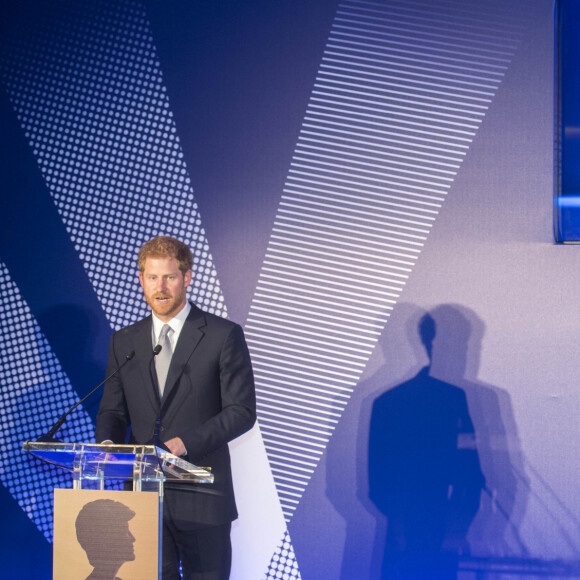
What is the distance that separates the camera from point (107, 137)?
4031mm

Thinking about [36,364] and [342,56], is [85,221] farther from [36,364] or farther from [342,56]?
[342,56]

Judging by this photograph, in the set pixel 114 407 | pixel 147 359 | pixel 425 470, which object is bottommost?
pixel 425 470

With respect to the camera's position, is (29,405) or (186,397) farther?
(29,405)

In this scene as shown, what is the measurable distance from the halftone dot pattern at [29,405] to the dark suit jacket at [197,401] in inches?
50.0

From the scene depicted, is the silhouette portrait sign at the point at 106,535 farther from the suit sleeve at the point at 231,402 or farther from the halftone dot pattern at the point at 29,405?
the halftone dot pattern at the point at 29,405

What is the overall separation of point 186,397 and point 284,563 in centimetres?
153

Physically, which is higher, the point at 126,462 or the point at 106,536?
the point at 126,462

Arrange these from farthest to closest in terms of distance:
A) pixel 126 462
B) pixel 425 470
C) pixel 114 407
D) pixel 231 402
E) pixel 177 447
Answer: pixel 425 470 → pixel 114 407 → pixel 231 402 → pixel 177 447 → pixel 126 462

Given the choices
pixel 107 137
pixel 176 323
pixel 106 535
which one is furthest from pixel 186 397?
pixel 107 137

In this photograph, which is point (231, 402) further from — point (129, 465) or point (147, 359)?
point (129, 465)

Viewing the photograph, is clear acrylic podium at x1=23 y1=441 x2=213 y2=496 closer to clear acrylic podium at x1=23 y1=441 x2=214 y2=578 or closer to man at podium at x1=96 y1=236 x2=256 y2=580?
clear acrylic podium at x1=23 y1=441 x2=214 y2=578

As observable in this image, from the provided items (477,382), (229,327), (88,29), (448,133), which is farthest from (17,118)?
(477,382)

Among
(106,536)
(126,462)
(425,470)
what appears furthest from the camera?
(425,470)

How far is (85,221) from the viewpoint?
13.1ft
